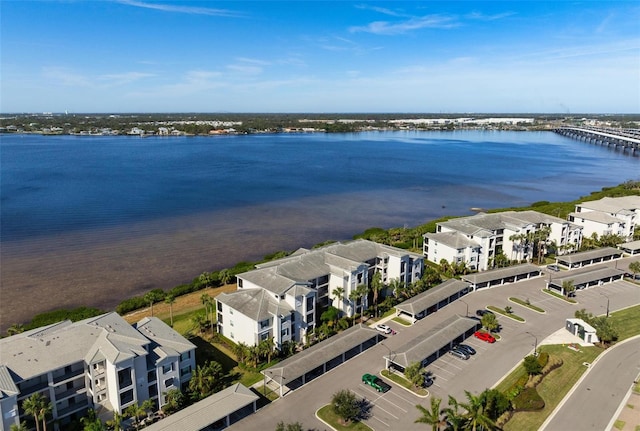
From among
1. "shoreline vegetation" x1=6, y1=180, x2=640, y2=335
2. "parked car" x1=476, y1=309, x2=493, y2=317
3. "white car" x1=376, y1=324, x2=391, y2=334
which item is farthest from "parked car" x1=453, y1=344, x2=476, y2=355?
"shoreline vegetation" x1=6, y1=180, x2=640, y2=335

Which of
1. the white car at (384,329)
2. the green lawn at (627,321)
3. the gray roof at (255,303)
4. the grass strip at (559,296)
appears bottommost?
the grass strip at (559,296)

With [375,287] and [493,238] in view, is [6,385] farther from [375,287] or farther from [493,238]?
[493,238]

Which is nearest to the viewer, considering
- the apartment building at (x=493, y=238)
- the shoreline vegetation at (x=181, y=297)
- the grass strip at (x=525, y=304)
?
the shoreline vegetation at (x=181, y=297)

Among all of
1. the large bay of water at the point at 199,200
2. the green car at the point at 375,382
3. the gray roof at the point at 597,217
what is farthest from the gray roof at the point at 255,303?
the gray roof at the point at 597,217

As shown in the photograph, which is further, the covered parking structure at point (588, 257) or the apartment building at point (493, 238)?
the covered parking structure at point (588, 257)

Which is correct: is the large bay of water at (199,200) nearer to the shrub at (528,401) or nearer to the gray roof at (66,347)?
the gray roof at (66,347)

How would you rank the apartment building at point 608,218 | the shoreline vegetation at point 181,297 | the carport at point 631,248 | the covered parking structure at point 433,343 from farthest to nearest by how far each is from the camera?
the apartment building at point 608,218, the carport at point 631,248, the shoreline vegetation at point 181,297, the covered parking structure at point 433,343

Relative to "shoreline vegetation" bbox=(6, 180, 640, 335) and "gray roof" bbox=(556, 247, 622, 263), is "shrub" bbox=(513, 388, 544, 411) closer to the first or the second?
"shoreline vegetation" bbox=(6, 180, 640, 335)

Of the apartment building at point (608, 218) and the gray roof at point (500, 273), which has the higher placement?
the apartment building at point (608, 218)
